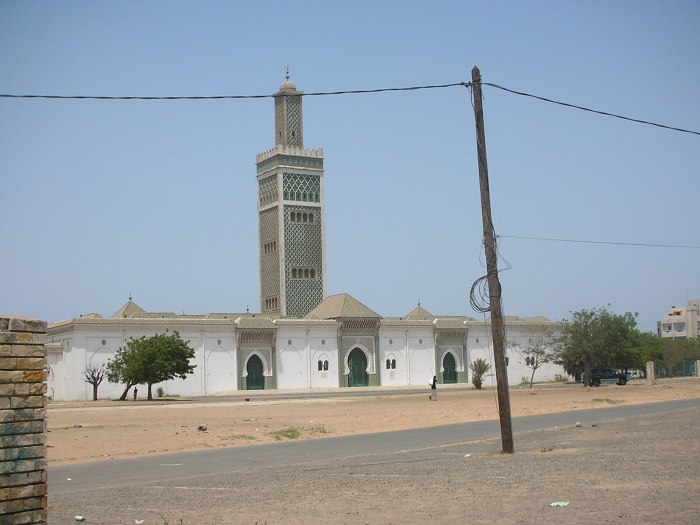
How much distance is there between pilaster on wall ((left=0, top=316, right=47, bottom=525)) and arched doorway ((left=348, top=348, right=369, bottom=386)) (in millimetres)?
65647

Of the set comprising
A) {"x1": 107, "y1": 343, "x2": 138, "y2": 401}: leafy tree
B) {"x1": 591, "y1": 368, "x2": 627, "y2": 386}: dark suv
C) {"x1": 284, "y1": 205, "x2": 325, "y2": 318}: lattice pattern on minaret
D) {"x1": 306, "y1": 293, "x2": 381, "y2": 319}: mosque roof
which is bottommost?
{"x1": 591, "y1": 368, "x2": 627, "y2": 386}: dark suv

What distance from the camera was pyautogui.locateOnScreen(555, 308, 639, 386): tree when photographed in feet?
203

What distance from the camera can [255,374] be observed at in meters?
70.1

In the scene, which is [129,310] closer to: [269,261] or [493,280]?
[269,261]

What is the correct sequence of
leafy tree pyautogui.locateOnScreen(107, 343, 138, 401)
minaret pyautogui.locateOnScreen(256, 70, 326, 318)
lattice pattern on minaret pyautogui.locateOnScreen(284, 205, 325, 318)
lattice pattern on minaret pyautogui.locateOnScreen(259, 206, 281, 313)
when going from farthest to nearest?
lattice pattern on minaret pyautogui.locateOnScreen(259, 206, 281, 313), minaret pyautogui.locateOnScreen(256, 70, 326, 318), lattice pattern on minaret pyautogui.locateOnScreen(284, 205, 325, 318), leafy tree pyautogui.locateOnScreen(107, 343, 138, 401)

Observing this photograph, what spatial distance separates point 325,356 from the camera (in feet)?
239

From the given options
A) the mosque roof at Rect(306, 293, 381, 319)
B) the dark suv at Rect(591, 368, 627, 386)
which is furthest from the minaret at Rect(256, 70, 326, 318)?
the dark suv at Rect(591, 368, 627, 386)

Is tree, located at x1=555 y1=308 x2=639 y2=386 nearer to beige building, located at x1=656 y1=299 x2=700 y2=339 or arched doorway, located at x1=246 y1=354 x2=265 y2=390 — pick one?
arched doorway, located at x1=246 y1=354 x2=265 y2=390

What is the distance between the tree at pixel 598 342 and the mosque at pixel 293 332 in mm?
10729

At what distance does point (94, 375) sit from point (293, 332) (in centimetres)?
1639

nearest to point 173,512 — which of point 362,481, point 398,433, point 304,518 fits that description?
point 304,518

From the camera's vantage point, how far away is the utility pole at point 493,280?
18812mm

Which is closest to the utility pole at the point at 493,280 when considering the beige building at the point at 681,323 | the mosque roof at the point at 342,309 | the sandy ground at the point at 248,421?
the sandy ground at the point at 248,421

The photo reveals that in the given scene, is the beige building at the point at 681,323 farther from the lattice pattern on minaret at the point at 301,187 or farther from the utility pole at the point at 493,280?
the utility pole at the point at 493,280
